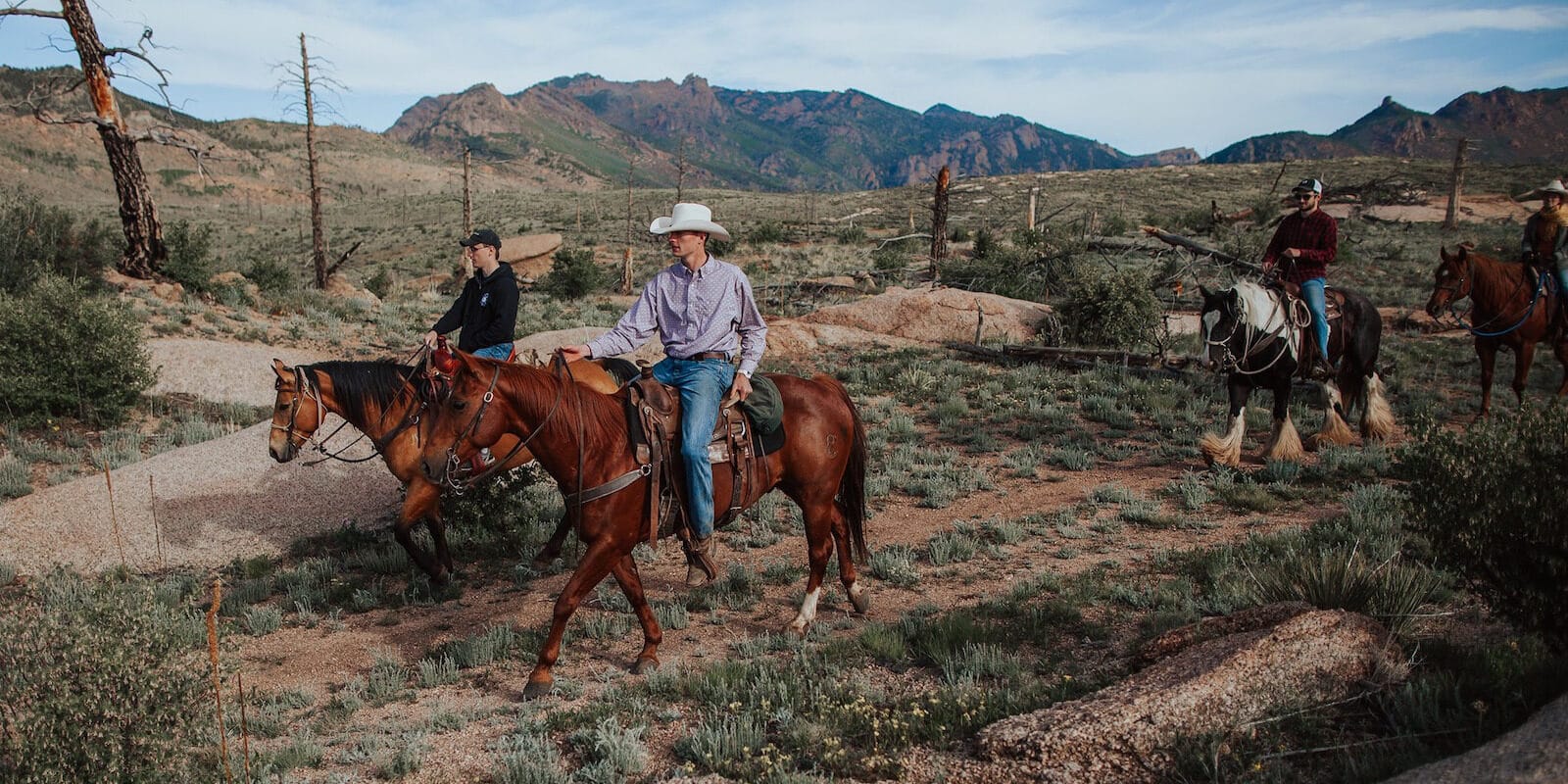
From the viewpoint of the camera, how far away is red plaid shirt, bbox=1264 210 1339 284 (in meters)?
9.71

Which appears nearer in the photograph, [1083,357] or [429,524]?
[429,524]

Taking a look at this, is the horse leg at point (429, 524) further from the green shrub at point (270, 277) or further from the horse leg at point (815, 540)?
the green shrub at point (270, 277)

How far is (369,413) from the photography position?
290 inches

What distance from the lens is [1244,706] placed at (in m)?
3.88

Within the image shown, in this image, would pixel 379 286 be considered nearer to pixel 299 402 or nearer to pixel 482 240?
pixel 482 240

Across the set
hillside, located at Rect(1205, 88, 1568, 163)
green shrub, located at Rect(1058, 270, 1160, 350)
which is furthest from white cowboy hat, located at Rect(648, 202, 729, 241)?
hillside, located at Rect(1205, 88, 1568, 163)

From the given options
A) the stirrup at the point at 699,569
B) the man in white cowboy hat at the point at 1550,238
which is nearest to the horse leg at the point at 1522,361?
the man in white cowboy hat at the point at 1550,238

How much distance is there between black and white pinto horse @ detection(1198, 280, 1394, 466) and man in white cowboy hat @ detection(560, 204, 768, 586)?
236 inches

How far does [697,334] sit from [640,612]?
1925 millimetres

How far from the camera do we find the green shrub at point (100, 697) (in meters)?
3.95

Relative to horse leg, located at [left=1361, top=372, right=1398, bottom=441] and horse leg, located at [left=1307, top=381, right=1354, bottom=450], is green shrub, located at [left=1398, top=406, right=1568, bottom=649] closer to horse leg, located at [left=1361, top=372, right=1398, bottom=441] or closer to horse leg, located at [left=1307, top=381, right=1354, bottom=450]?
horse leg, located at [left=1307, top=381, right=1354, bottom=450]

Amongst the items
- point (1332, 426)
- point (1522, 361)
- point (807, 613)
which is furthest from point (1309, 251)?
point (807, 613)

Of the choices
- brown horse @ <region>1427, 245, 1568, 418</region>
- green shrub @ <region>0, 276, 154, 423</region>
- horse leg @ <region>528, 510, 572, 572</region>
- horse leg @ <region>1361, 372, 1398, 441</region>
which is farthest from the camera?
green shrub @ <region>0, 276, 154, 423</region>

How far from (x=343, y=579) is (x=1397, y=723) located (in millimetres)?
8042
